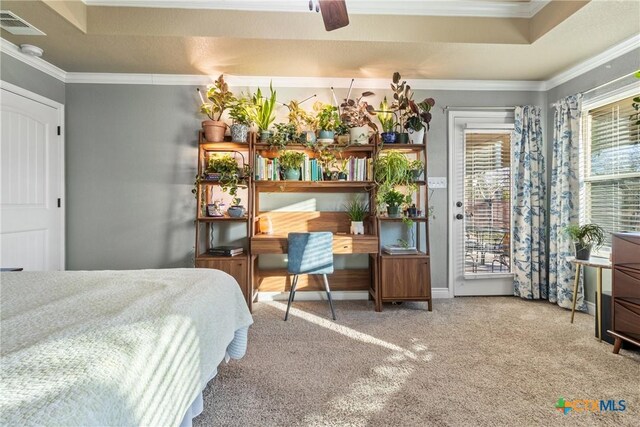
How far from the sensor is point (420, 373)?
208cm

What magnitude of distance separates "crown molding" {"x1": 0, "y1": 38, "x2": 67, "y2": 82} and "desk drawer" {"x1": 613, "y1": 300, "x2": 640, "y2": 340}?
5.19 m

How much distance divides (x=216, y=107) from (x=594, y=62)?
12.1ft

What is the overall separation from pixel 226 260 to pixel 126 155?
1.65m

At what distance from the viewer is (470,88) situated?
378cm

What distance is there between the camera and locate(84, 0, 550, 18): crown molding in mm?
2734

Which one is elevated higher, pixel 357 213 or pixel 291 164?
pixel 291 164

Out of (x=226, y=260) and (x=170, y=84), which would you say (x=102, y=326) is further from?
(x=170, y=84)

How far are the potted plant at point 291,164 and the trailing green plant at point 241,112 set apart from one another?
0.52 m

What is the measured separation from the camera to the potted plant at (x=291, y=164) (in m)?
3.35

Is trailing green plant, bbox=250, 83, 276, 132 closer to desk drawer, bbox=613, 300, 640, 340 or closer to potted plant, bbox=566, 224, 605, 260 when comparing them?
potted plant, bbox=566, 224, 605, 260

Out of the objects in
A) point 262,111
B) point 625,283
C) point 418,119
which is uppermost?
point 262,111

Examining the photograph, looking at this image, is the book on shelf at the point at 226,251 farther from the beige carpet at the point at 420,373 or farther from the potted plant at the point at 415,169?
the potted plant at the point at 415,169

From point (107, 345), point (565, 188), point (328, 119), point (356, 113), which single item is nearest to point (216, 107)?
point (328, 119)

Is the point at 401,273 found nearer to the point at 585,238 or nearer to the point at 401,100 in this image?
the point at 585,238
